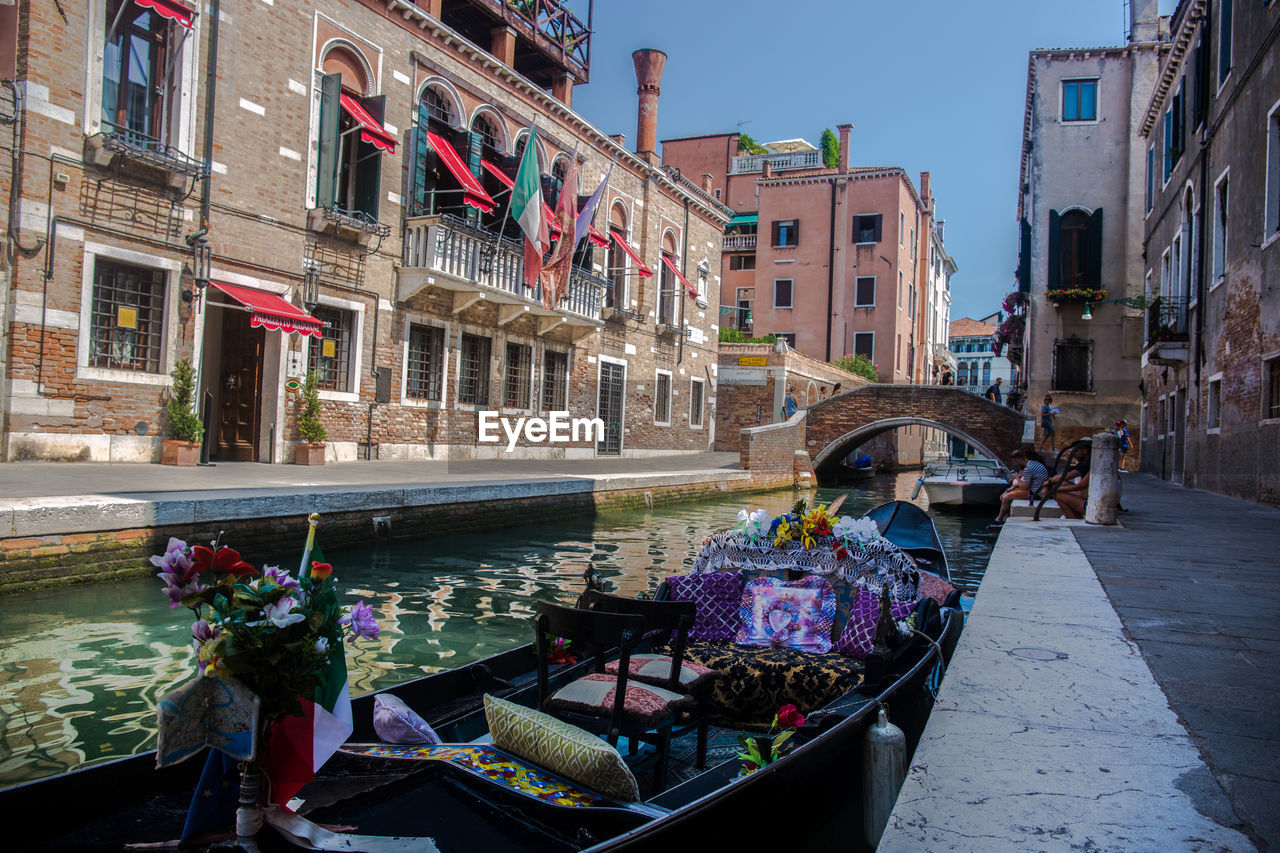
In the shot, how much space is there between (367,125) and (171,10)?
320 centimetres

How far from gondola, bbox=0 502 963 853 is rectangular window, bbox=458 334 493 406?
12825 mm

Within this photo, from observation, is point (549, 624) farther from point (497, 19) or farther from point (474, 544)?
point (497, 19)

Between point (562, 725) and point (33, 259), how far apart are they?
929 cm

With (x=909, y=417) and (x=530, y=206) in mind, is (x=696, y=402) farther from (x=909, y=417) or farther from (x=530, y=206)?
(x=530, y=206)

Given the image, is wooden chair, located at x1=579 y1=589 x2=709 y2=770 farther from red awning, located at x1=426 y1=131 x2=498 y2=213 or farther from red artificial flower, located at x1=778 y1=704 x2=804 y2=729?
red awning, located at x1=426 y1=131 x2=498 y2=213

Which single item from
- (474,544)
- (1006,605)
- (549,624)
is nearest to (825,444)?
(474,544)

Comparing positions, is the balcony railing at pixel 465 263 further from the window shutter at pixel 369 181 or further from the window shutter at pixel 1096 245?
the window shutter at pixel 1096 245

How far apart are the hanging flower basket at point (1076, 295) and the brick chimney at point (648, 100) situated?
10.1 m

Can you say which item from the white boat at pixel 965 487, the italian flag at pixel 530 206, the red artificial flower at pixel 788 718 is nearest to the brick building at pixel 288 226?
the italian flag at pixel 530 206

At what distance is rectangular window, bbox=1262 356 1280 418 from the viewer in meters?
9.69

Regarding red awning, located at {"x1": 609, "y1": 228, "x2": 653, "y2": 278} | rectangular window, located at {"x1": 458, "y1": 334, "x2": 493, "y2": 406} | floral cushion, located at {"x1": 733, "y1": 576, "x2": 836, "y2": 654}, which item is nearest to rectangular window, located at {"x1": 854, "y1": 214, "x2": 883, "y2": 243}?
red awning, located at {"x1": 609, "y1": 228, "x2": 653, "y2": 278}

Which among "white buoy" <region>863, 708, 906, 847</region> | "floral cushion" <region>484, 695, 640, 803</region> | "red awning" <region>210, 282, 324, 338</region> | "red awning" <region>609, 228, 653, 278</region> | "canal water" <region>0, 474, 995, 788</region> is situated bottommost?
"canal water" <region>0, 474, 995, 788</region>

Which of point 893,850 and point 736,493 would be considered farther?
point 736,493

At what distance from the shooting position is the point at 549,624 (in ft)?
9.80
